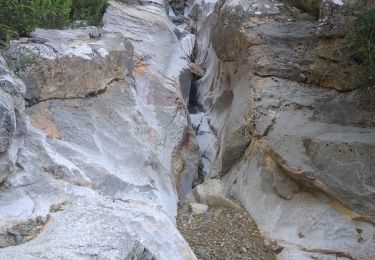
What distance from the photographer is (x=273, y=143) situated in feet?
22.9

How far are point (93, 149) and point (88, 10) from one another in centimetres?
393

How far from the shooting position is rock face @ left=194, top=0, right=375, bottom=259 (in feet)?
20.1

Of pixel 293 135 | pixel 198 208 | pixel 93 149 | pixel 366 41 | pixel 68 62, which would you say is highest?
pixel 366 41

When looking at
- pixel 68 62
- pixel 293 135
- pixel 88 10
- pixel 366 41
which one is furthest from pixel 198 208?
pixel 88 10

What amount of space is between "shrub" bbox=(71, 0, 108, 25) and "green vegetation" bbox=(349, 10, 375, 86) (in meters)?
4.64

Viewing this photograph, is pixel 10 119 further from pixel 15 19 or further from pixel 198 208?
pixel 198 208

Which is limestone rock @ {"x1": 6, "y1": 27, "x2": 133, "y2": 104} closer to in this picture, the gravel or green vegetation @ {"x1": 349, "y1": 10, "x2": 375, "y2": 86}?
the gravel

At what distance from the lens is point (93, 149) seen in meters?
6.54

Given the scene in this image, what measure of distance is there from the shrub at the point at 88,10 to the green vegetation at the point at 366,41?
4637 mm

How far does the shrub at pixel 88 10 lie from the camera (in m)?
9.34

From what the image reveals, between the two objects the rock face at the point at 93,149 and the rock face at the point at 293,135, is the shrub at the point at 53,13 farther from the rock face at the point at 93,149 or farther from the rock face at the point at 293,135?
the rock face at the point at 293,135

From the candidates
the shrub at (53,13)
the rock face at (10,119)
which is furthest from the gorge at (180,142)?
the shrub at (53,13)

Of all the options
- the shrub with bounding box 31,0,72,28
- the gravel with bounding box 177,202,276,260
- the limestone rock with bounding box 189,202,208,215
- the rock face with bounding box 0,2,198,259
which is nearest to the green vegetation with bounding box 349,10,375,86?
the gravel with bounding box 177,202,276,260

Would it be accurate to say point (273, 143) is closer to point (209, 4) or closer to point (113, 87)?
point (113, 87)
